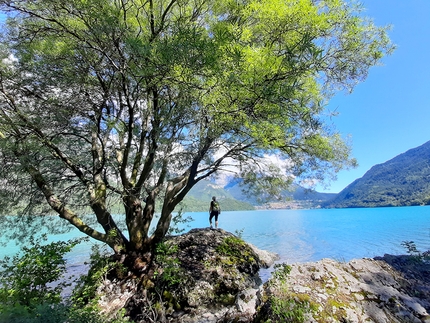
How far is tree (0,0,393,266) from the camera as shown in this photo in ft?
13.2

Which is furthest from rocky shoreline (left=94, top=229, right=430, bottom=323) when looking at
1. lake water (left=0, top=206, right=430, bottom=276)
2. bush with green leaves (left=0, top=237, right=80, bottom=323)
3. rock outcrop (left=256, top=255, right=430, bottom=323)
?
lake water (left=0, top=206, right=430, bottom=276)

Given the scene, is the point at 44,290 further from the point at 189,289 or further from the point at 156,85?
the point at 156,85

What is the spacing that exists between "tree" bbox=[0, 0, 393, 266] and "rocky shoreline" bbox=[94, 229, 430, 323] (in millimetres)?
1501

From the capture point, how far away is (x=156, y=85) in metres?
5.43

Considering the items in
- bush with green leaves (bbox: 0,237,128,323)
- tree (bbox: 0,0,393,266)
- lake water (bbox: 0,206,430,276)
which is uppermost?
tree (bbox: 0,0,393,266)

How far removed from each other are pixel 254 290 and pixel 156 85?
569 centimetres

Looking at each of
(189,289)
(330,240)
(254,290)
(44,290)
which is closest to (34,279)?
(44,290)

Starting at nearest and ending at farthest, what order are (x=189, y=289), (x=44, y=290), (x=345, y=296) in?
1. (x=345, y=296)
2. (x=44, y=290)
3. (x=189, y=289)

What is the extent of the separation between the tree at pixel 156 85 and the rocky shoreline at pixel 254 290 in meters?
1.50

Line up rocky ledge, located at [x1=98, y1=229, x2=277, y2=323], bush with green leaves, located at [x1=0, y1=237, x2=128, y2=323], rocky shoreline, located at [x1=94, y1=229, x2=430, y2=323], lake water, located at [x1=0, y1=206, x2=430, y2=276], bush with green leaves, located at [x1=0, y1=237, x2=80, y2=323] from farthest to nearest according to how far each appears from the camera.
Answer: lake water, located at [x1=0, y1=206, x2=430, y2=276] < rocky ledge, located at [x1=98, y1=229, x2=277, y2=323] < bush with green leaves, located at [x1=0, y1=237, x2=80, y2=323] < rocky shoreline, located at [x1=94, y1=229, x2=430, y2=323] < bush with green leaves, located at [x1=0, y1=237, x2=128, y2=323]

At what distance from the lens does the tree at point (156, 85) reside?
159 inches

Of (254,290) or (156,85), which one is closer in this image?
(156,85)

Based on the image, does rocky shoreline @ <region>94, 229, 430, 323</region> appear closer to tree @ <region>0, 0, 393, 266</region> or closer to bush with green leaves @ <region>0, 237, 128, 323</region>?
bush with green leaves @ <region>0, 237, 128, 323</region>

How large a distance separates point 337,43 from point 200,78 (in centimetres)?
359
